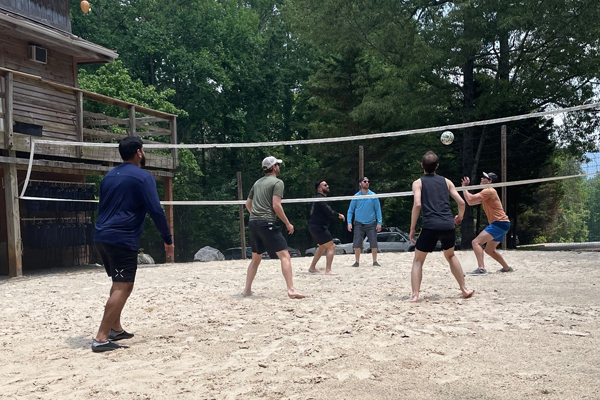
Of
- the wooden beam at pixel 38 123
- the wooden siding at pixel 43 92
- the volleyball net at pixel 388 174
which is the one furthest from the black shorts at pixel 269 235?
the volleyball net at pixel 388 174

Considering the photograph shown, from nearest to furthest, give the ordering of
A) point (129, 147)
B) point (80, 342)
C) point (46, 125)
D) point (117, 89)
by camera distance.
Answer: point (129, 147), point (80, 342), point (46, 125), point (117, 89)

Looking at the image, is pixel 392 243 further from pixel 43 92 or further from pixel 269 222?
pixel 269 222

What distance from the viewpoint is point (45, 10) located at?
1730cm

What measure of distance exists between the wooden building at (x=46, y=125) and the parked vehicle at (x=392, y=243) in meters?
12.5

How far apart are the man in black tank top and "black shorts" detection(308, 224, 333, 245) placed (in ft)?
11.1

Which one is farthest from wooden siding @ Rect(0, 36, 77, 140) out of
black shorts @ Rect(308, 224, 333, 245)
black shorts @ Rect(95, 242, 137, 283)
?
black shorts @ Rect(95, 242, 137, 283)

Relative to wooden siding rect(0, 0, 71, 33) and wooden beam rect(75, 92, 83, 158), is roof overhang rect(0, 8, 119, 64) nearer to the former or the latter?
wooden siding rect(0, 0, 71, 33)

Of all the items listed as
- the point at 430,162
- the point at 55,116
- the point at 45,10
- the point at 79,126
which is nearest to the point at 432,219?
the point at 430,162

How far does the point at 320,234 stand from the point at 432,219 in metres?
3.66

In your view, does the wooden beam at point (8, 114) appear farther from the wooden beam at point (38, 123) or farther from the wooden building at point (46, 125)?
the wooden beam at point (38, 123)

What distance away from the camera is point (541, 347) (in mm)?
4547

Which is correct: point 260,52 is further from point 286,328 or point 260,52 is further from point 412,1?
point 286,328

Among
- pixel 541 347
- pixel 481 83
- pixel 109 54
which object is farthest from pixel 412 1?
pixel 541 347

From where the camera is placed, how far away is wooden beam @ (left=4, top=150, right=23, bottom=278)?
11273 millimetres
